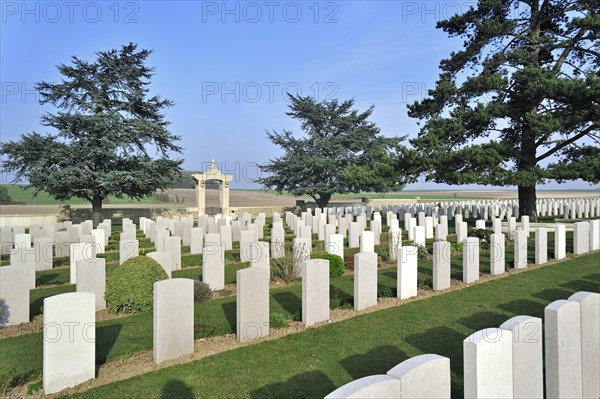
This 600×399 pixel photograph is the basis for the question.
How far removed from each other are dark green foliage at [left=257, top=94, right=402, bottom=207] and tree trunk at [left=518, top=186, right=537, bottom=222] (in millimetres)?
11234

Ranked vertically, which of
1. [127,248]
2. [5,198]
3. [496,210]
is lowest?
[127,248]

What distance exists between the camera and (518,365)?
3.25 meters

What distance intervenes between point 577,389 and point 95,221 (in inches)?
1013

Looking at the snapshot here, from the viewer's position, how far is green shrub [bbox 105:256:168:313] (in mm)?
7055

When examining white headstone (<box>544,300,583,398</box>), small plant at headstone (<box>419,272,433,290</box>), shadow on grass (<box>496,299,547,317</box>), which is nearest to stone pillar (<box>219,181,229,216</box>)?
small plant at headstone (<box>419,272,433,290</box>)

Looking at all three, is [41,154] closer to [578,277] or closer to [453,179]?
[453,179]

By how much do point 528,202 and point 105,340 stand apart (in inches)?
814

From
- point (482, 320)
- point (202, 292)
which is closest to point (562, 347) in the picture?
point (482, 320)

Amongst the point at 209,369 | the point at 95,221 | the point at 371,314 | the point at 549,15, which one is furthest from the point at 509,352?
the point at 95,221

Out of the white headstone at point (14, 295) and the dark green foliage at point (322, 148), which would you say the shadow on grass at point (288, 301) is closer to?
the white headstone at point (14, 295)

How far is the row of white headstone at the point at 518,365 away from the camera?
259 cm

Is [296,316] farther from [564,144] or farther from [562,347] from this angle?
[564,144]

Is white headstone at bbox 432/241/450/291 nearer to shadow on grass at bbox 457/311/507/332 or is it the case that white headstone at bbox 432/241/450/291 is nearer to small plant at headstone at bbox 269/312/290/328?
shadow on grass at bbox 457/311/507/332

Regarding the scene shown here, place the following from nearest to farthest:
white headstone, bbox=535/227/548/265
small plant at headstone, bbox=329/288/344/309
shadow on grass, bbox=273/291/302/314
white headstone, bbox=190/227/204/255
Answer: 1. small plant at headstone, bbox=329/288/344/309
2. shadow on grass, bbox=273/291/302/314
3. white headstone, bbox=535/227/548/265
4. white headstone, bbox=190/227/204/255
